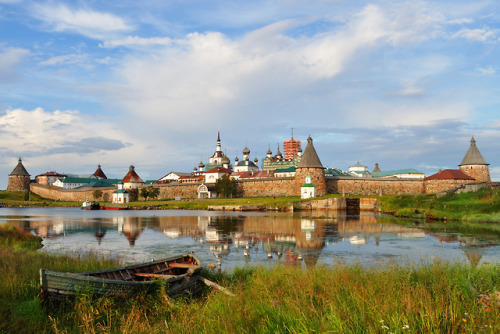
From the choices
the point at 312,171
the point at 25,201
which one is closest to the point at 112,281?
the point at 312,171

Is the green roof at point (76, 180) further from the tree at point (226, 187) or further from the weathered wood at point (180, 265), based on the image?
the weathered wood at point (180, 265)

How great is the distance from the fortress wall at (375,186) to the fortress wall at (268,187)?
7.68 meters

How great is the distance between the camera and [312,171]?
74625 mm

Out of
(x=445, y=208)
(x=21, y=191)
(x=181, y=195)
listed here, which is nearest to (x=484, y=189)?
(x=445, y=208)

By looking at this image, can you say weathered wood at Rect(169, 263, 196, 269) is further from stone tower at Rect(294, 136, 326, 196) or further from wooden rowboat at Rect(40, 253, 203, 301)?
stone tower at Rect(294, 136, 326, 196)

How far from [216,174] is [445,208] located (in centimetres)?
7133

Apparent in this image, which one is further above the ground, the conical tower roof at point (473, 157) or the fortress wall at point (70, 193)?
the conical tower roof at point (473, 157)

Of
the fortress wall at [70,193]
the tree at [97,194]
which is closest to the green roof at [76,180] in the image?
the fortress wall at [70,193]

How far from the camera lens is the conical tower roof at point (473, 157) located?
78562 mm

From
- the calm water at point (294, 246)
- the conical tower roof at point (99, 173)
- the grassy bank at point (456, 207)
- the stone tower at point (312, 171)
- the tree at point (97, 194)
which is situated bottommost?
the calm water at point (294, 246)

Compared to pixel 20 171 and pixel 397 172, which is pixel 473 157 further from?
pixel 20 171

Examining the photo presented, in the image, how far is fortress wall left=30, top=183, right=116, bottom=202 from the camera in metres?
104

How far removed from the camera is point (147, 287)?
9172 mm

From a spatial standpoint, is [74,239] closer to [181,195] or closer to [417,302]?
[417,302]
